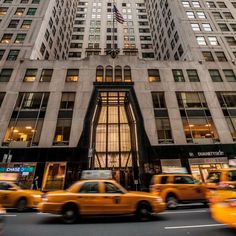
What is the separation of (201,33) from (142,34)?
22.7 meters

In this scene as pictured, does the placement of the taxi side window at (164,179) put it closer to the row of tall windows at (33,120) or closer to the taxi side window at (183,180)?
the taxi side window at (183,180)

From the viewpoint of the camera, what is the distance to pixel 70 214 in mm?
6676

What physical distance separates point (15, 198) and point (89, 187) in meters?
5.53

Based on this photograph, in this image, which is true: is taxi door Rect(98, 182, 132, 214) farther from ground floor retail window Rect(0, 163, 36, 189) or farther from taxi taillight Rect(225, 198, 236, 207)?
ground floor retail window Rect(0, 163, 36, 189)

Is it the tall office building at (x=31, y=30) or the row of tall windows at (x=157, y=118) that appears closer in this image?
the row of tall windows at (x=157, y=118)

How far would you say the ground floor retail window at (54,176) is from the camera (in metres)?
18.5

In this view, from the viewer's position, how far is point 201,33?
32.2 meters

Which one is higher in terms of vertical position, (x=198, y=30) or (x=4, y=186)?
(x=198, y=30)

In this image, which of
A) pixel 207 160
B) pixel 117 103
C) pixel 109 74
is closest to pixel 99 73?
pixel 109 74

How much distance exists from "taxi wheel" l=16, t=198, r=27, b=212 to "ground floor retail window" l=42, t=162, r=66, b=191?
8.80 meters

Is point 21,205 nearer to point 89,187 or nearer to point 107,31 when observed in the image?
point 89,187

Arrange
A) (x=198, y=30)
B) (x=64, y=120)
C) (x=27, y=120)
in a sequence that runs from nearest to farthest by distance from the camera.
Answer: (x=27, y=120)
(x=64, y=120)
(x=198, y=30)

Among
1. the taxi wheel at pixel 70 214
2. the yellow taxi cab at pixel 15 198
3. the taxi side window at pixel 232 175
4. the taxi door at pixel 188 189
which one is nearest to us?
the taxi wheel at pixel 70 214

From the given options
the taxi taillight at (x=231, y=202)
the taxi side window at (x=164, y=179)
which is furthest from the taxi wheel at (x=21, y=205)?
the taxi taillight at (x=231, y=202)
